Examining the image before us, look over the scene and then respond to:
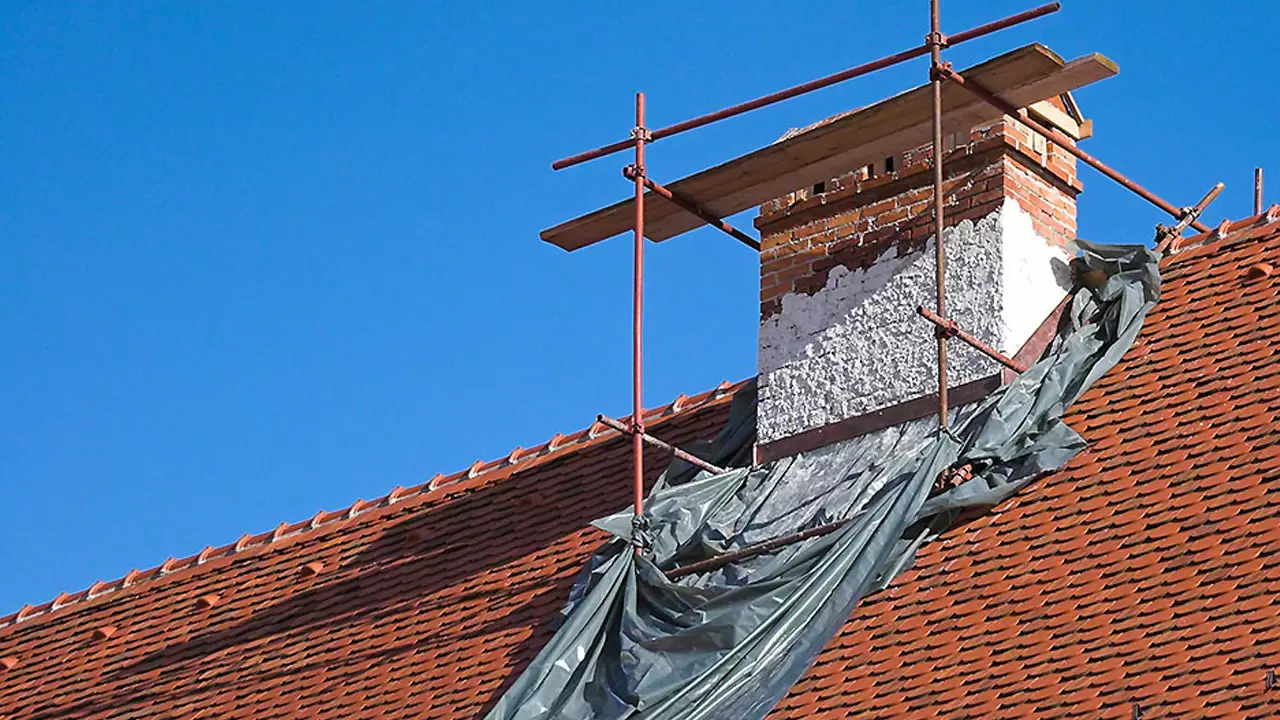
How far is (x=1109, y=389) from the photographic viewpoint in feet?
40.7

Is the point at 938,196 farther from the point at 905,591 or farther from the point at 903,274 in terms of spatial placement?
the point at 905,591

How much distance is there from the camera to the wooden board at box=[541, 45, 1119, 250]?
41.9 feet

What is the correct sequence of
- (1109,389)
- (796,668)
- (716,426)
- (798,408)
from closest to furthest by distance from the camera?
(796,668), (1109,389), (798,408), (716,426)

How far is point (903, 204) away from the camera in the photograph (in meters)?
13.5

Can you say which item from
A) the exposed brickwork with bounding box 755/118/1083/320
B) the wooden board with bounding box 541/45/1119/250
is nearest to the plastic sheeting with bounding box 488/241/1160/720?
the exposed brickwork with bounding box 755/118/1083/320

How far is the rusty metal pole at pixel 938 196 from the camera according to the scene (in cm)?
1255

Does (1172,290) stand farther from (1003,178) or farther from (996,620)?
(996,620)

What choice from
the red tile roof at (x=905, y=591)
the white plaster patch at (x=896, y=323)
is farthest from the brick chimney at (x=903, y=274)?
the red tile roof at (x=905, y=591)

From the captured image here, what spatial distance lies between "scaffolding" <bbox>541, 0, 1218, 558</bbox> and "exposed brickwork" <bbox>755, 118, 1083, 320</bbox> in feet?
0.43

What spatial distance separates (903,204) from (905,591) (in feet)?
8.56

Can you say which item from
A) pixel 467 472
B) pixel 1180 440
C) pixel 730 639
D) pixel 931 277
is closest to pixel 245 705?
pixel 467 472

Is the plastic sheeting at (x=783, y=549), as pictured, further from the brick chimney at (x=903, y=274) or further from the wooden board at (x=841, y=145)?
the wooden board at (x=841, y=145)

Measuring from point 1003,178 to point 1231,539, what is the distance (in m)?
3.01

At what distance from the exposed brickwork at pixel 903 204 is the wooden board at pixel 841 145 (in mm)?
103
